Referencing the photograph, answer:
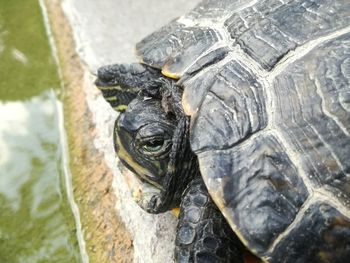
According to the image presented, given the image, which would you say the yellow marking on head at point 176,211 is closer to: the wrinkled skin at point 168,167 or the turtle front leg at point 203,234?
the wrinkled skin at point 168,167

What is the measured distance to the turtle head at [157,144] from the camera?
249cm

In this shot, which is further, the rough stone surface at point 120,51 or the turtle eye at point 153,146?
the rough stone surface at point 120,51

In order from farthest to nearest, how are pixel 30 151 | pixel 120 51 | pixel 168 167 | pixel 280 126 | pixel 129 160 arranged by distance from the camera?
pixel 120 51 < pixel 30 151 < pixel 129 160 < pixel 168 167 < pixel 280 126

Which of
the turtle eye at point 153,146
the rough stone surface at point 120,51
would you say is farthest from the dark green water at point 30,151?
the turtle eye at point 153,146

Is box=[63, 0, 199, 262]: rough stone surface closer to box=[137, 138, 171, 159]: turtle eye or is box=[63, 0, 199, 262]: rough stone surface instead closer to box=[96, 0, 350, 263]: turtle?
box=[96, 0, 350, 263]: turtle

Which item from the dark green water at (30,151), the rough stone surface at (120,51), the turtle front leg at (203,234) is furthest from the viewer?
the dark green water at (30,151)

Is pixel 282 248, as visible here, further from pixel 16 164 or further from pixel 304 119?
pixel 16 164

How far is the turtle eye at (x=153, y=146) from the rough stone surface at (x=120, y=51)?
50 cm

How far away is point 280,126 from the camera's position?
2.26m

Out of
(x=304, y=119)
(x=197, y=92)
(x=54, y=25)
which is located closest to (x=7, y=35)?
(x=54, y=25)

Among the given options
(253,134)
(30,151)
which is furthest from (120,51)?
(253,134)

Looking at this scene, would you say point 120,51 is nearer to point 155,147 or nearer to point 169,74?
point 169,74

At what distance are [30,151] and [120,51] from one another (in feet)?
3.05

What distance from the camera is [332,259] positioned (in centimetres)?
219
